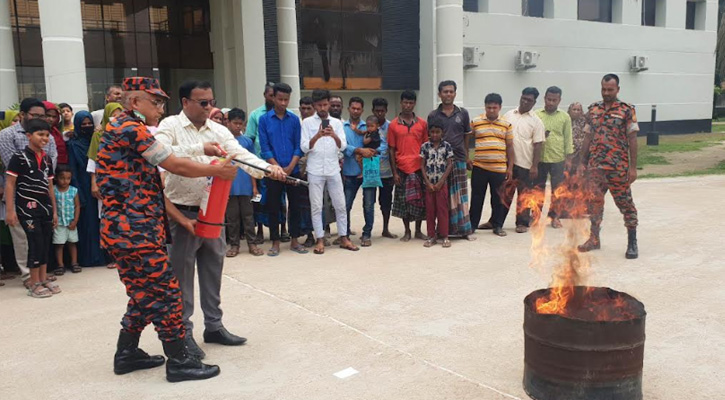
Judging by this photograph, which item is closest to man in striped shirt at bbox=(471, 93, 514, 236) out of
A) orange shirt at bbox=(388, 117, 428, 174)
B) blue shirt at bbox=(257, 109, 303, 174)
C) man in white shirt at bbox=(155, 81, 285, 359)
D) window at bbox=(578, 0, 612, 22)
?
orange shirt at bbox=(388, 117, 428, 174)

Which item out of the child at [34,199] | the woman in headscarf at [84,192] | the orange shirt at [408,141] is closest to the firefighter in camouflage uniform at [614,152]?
the orange shirt at [408,141]

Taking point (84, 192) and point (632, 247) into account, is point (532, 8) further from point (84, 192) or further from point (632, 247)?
point (84, 192)

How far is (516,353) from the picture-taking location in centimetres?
401

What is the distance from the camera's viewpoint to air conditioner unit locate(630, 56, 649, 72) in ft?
80.4

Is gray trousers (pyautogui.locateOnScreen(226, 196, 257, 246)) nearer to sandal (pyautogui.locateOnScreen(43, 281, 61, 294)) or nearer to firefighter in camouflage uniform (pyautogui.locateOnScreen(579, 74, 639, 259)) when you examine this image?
sandal (pyautogui.locateOnScreen(43, 281, 61, 294))

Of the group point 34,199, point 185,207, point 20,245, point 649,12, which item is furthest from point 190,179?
point 649,12

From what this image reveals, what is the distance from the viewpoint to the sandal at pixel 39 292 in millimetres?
5570

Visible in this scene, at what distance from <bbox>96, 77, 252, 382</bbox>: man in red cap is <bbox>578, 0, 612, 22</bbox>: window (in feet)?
74.3

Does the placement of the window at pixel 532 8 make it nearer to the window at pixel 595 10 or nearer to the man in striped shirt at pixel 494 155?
the window at pixel 595 10

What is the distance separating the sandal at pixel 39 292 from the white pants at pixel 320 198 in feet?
9.40

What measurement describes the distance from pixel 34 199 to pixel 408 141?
4.15 metres

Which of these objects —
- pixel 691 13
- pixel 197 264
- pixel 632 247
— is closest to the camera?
pixel 197 264

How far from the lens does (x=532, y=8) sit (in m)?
21.9

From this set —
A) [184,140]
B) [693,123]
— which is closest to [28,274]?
[184,140]
